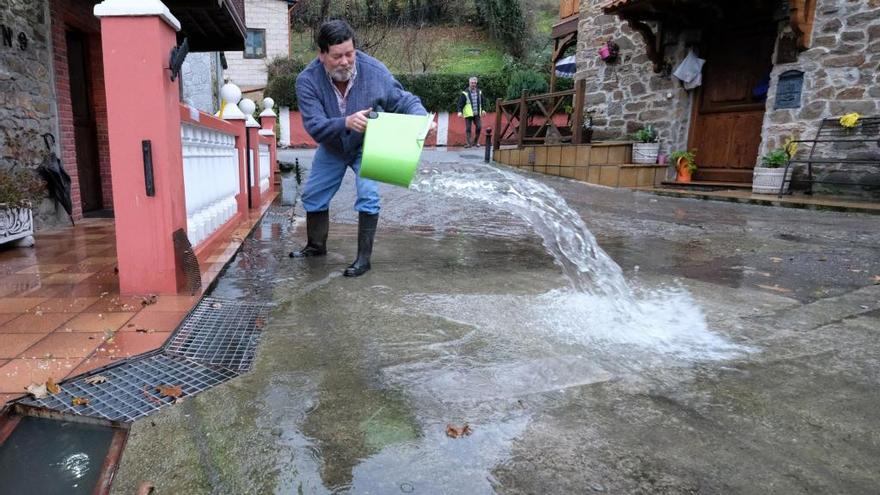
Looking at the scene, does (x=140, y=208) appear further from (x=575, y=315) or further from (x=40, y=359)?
(x=575, y=315)

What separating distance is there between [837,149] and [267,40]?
23.2 m

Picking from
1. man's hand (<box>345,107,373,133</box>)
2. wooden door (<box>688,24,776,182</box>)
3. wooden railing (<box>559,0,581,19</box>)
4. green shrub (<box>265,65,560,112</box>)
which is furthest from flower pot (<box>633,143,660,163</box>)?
green shrub (<box>265,65,560,112</box>)

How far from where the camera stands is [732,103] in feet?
26.3

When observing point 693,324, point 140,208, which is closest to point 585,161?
point 693,324

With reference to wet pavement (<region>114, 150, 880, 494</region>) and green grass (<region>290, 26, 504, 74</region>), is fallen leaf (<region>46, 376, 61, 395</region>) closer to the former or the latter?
wet pavement (<region>114, 150, 880, 494</region>)

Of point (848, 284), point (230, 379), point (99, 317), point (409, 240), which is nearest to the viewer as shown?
point (230, 379)

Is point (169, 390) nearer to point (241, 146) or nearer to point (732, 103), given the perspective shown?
point (241, 146)

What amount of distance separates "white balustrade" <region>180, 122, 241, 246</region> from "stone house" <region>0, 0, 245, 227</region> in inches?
63.0

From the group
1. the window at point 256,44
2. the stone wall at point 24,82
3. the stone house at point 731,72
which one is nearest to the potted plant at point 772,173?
the stone house at point 731,72

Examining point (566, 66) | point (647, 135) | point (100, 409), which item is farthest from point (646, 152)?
point (566, 66)

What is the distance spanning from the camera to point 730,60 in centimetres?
801

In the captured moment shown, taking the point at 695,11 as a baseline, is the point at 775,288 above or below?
below

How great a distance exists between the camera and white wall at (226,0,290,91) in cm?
2389

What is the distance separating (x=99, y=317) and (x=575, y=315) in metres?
2.11
